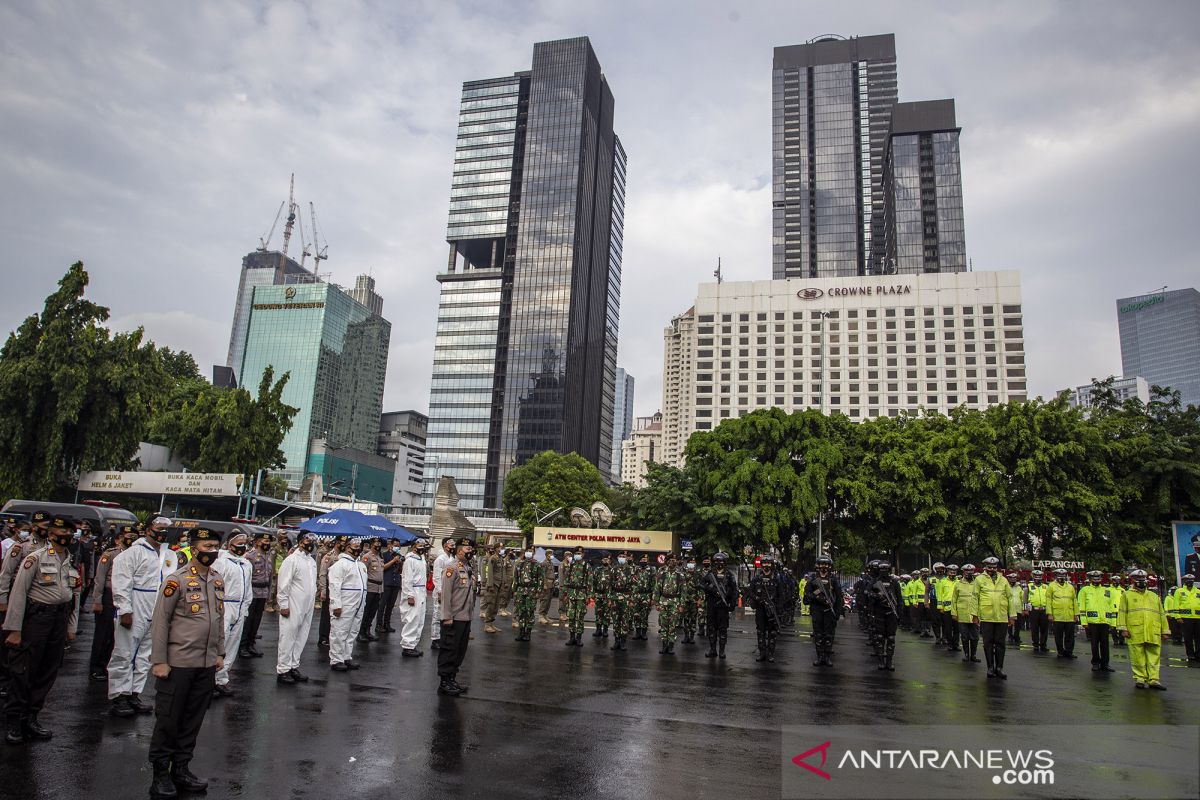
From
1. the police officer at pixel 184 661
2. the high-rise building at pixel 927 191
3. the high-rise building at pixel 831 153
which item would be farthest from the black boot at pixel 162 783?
the high-rise building at pixel 831 153

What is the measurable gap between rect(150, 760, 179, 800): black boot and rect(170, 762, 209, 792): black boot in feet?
0.23

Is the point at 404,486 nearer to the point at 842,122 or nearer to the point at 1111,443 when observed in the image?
the point at 842,122

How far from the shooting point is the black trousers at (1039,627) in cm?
1986

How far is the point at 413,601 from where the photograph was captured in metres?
14.0

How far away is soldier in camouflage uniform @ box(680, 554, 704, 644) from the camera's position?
16.6 meters

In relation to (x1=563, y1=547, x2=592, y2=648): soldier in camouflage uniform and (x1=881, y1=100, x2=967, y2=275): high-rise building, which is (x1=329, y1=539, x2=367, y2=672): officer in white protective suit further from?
(x1=881, y1=100, x2=967, y2=275): high-rise building

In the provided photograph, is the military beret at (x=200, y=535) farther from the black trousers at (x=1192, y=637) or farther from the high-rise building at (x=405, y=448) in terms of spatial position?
the high-rise building at (x=405, y=448)

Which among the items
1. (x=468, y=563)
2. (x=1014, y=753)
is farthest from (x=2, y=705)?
(x=1014, y=753)

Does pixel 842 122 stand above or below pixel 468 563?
above

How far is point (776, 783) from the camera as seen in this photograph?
6.11 meters

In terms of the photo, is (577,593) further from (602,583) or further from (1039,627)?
(1039,627)

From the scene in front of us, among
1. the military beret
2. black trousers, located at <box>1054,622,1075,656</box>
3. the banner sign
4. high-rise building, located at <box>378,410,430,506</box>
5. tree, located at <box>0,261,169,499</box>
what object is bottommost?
black trousers, located at <box>1054,622,1075,656</box>

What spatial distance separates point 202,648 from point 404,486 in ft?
552

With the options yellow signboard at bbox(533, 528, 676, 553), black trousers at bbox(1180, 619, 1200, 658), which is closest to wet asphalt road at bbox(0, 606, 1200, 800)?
black trousers at bbox(1180, 619, 1200, 658)
